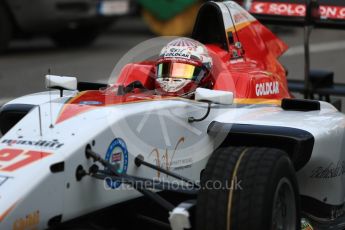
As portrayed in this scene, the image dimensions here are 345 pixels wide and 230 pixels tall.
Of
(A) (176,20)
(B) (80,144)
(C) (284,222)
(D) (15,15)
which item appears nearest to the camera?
(B) (80,144)

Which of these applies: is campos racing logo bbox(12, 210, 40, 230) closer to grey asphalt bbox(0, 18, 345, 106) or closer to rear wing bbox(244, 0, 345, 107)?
rear wing bbox(244, 0, 345, 107)

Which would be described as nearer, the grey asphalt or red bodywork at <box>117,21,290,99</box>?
red bodywork at <box>117,21,290,99</box>

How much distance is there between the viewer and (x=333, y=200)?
5.17m

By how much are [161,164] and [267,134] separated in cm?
62

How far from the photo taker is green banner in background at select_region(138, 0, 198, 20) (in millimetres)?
14586

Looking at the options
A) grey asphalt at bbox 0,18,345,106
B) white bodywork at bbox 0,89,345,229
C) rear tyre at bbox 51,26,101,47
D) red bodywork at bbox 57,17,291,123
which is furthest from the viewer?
rear tyre at bbox 51,26,101,47

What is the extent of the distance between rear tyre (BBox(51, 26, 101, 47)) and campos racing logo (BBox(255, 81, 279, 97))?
8.42m

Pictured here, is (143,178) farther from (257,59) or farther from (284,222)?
(257,59)

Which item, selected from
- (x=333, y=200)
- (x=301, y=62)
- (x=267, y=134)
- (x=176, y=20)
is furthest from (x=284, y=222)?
(x=176, y=20)

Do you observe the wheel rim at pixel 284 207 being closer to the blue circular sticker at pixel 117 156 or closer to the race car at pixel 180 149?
the race car at pixel 180 149

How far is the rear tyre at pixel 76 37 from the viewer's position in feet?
45.5

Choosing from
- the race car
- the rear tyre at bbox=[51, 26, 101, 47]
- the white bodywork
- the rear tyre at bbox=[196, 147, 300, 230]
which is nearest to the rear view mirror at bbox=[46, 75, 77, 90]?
the race car

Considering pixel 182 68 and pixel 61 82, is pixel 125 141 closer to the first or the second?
pixel 61 82

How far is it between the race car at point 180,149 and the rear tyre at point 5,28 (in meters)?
7.00
